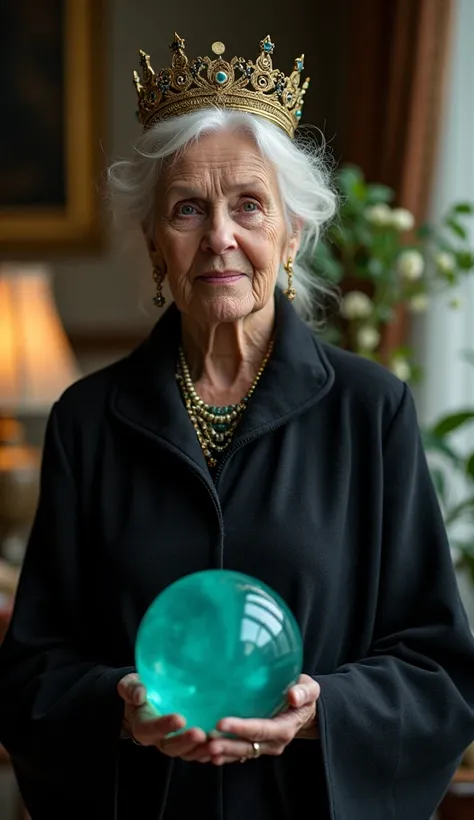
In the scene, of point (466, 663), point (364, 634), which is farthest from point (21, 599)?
point (466, 663)

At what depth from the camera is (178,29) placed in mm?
4211

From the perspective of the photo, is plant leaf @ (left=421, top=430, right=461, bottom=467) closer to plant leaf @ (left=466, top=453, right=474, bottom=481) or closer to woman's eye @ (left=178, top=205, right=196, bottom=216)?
plant leaf @ (left=466, top=453, right=474, bottom=481)

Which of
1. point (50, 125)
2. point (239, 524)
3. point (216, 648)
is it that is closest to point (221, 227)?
point (239, 524)

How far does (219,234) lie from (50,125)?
9.72 feet

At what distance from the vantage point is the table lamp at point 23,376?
3740mm

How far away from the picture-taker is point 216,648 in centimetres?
130

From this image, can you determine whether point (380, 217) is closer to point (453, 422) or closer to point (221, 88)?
point (453, 422)

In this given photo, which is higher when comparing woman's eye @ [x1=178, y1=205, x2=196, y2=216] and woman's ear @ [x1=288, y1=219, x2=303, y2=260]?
woman's eye @ [x1=178, y1=205, x2=196, y2=216]

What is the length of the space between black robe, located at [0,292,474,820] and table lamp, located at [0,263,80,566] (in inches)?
78.5

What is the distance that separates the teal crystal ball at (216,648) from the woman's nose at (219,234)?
51 centimetres

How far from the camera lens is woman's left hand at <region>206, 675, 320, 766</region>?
1.33 metres

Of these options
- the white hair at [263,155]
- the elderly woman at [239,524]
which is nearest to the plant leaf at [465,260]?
the white hair at [263,155]

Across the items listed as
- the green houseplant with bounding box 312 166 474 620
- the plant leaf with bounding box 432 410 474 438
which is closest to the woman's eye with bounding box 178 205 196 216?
the green houseplant with bounding box 312 166 474 620

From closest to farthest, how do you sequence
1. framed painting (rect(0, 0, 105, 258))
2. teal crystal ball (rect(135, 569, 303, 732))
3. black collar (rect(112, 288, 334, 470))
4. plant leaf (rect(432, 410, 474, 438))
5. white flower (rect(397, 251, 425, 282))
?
teal crystal ball (rect(135, 569, 303, 732))
black collar (rect(112, 288, 334, 470))
plant leaf (rect(432, 410, 474, 438))
white flower (rect(397, 251, 425, 282))
framed painting (rect(0, 0, 105, 258))
